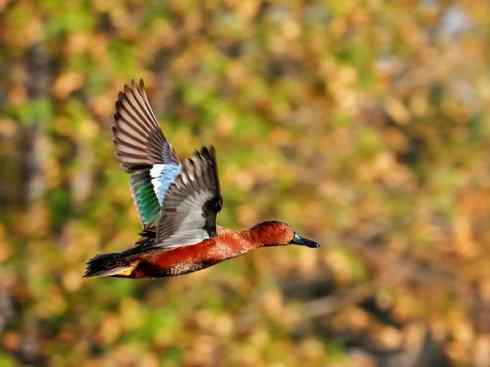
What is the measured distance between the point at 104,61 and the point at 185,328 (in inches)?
90.2

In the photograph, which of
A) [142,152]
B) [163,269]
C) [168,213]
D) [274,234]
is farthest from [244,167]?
[168,213]

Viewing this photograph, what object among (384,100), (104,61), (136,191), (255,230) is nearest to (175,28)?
(104,61)

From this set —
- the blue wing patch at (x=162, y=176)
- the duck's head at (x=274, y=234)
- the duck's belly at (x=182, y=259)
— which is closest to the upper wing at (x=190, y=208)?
the duck's belly at (x=182, y=259)

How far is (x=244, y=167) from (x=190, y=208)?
5.09 m

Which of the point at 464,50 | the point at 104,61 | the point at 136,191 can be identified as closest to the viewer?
the point at 136,191

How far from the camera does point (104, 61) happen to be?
8.55m

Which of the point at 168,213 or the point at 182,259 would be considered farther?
the point at 182,259

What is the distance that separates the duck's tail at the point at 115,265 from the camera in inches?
164

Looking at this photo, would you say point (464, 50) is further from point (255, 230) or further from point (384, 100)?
point (255, 230)

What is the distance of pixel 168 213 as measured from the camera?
159 inches

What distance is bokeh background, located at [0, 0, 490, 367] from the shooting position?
28.9ft

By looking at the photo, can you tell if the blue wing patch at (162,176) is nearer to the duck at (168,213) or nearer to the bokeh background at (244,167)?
the duck at (168,213)

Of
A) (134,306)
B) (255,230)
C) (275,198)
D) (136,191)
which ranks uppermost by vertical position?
(275,198)

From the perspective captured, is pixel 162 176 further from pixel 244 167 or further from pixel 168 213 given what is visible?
pixel 244 167
